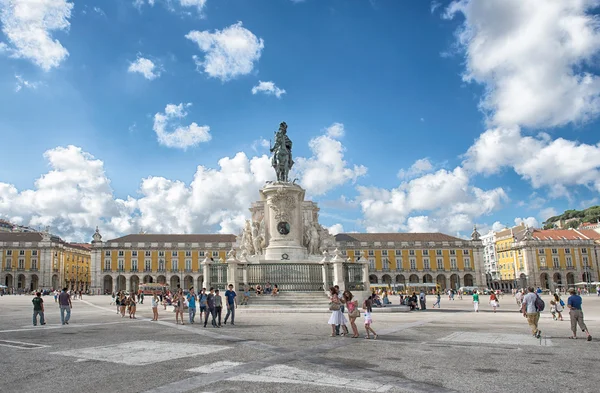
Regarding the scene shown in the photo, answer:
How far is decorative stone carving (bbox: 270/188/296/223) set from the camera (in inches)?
1188

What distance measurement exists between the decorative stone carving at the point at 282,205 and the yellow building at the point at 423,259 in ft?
198

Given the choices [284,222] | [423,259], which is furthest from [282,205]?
[423,259]

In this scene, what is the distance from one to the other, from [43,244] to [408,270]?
6833 centimetres

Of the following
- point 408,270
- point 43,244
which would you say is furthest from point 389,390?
point 43,244

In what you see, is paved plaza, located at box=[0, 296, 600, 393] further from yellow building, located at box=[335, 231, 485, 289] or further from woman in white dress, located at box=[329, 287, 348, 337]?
yellow building, located at box=[335, 231, 485, 289]

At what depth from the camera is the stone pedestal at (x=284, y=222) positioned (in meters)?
A: 29.7

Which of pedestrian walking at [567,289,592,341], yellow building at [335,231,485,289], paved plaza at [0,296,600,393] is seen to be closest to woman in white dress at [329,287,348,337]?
paved plaza at [0,296,600,393]

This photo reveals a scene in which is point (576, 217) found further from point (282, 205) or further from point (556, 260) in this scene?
point (282, 205)

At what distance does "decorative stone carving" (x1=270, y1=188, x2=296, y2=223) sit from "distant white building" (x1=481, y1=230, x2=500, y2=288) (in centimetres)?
8714

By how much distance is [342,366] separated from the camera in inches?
323

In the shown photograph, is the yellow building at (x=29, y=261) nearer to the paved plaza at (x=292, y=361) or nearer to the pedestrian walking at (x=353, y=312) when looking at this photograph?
the paved plaza at (x=292, y=361)

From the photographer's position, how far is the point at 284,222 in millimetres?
30188

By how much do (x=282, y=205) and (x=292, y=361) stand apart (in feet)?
71.4

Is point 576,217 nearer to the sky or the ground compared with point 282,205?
nearer to the sky
